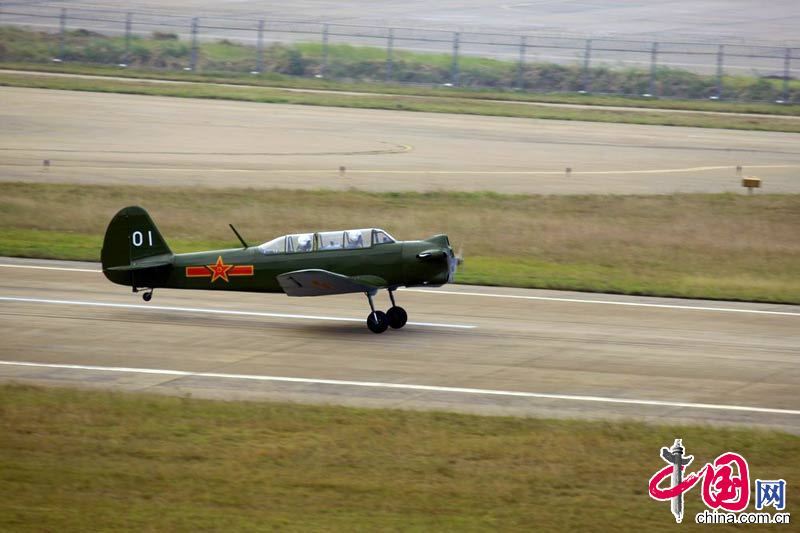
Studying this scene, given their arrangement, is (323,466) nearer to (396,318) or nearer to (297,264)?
(297,264)

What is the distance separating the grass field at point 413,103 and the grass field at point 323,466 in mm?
44164

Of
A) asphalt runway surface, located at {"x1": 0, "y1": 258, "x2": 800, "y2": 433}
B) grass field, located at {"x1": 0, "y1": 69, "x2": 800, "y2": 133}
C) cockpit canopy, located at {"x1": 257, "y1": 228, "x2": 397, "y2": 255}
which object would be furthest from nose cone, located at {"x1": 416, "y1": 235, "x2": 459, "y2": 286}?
grass field, located at {"x1": 0, "y1": 69, "x2": 800, "y2": 133}

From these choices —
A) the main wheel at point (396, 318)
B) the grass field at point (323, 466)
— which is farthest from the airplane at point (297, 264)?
the grass field at point (323, 466)

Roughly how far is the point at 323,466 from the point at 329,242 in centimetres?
967

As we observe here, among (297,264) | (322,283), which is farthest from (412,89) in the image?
(322,283)

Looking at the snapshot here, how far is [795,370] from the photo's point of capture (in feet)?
76.8

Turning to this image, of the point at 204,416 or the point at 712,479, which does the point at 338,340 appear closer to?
the point at 204,416

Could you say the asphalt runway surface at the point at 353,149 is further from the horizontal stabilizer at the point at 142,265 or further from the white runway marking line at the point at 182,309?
the horizontal stabilizer at the point at 142,265

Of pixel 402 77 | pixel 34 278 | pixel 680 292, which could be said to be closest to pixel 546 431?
pixel 680 292

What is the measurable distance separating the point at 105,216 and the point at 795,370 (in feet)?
73.5

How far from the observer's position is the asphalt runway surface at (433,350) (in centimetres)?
2098

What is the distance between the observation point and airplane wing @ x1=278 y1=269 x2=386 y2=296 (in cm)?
2477

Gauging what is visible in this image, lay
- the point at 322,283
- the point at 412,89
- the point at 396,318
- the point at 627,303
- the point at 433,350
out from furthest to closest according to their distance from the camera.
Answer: the point at 412,89
the point at 627,303
the point at 396,318
the point at 322,283
the point at 433,350

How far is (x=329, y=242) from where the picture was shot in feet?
84.3
